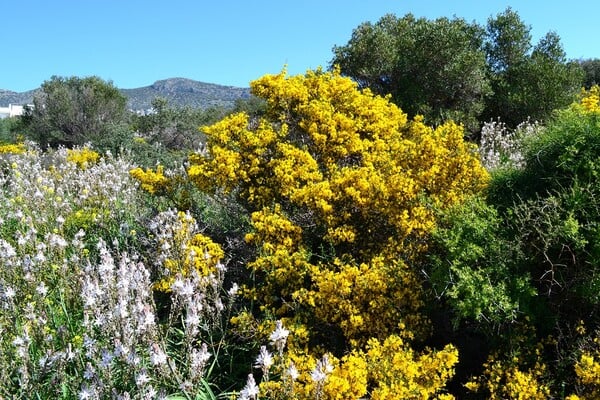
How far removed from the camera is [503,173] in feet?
14.6

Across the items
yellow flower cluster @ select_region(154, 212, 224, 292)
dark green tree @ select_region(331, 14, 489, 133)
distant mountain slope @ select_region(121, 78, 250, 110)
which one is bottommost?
yellow flower cluster @ select_region(154, 212, 224, 292)

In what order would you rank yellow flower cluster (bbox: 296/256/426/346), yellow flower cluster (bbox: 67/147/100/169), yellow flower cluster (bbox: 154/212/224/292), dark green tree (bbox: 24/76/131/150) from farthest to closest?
dark green tree (bbox: 24/76/131/150) → yellow flower cluster (bbox: 67/147/100/169) → yellow flower cluster (bbox: 154/212/224/292) → yellow flower cluster (bbox: 296/256/426/346)

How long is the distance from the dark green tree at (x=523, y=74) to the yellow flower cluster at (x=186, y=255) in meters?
12.0

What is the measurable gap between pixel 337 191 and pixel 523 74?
13.7 m

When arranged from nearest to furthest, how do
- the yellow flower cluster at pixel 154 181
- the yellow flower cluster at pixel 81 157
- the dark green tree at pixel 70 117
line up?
the yellow flower cluster at pixel 154 181 < the yellow flower cluster at pixel 81 157 < the dark green tree at pixel 70 117

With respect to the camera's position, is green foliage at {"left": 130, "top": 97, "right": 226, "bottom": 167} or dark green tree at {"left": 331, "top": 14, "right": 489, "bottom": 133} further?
green foliage at {"left": 130, "top": 97, "right": 226, "bottom": 167}

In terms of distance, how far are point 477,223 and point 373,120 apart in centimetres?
235

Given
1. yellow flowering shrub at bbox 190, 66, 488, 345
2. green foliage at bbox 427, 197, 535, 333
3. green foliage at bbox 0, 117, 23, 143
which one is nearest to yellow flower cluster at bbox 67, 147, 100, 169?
yellow flowering shrub at bbox 190, 66, 488, 345

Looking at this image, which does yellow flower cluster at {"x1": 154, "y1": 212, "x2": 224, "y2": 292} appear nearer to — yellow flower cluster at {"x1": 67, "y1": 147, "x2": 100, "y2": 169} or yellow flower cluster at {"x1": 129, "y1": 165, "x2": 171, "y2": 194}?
yellow flower cluster at {"x1": 129, "y1": 165, "x2": 171, "y2": 194}

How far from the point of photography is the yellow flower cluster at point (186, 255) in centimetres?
440

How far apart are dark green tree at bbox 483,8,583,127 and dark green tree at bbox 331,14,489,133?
2.99 ft

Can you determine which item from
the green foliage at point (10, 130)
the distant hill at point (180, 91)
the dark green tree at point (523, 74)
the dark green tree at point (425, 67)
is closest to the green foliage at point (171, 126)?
the dark green tree at point (425, 67)

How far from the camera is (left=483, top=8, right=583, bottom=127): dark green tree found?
50.3ft

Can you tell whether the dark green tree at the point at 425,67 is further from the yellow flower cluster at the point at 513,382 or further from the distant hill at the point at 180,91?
the distant hill at the point at 180,91
